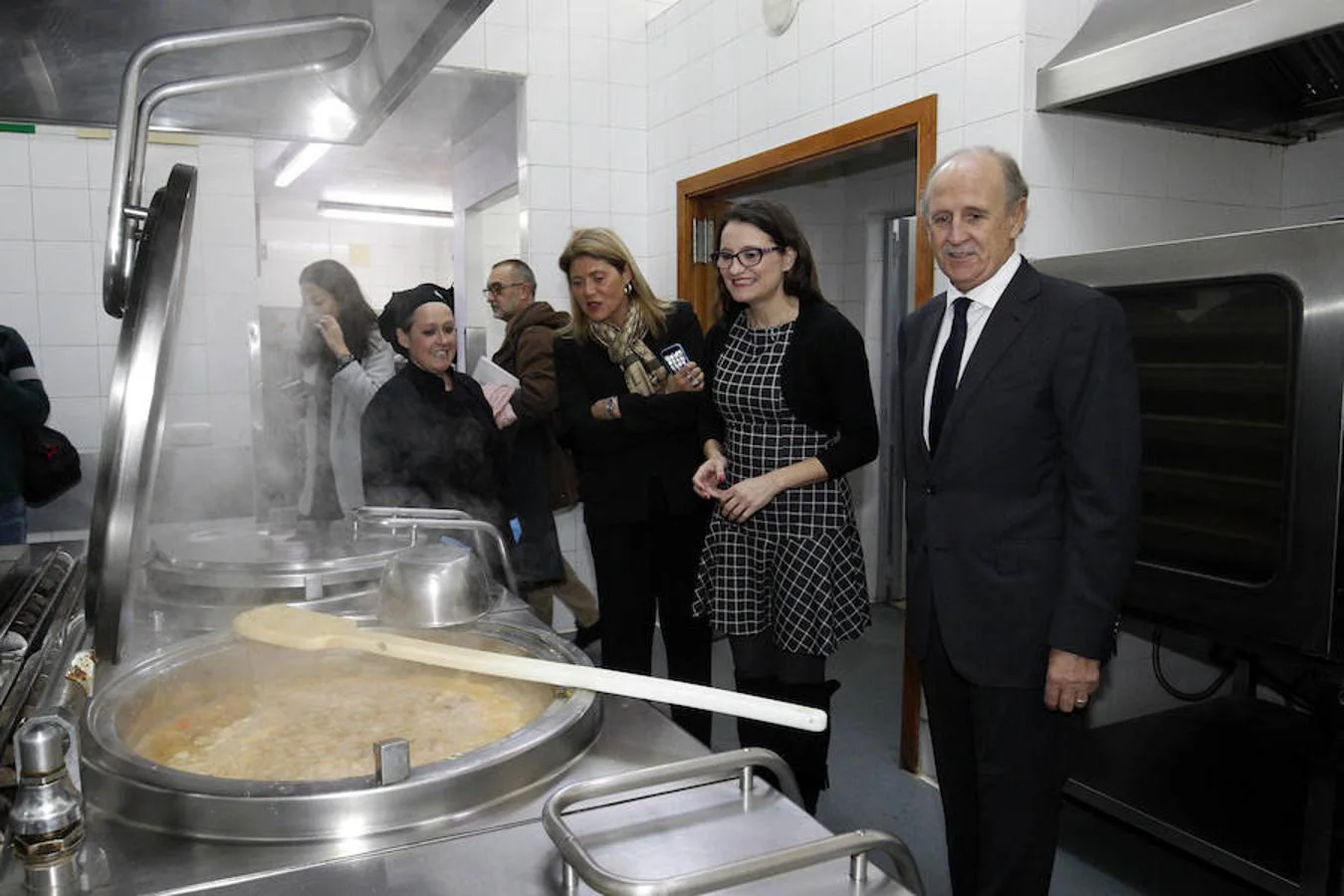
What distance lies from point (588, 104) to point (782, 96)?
127cm

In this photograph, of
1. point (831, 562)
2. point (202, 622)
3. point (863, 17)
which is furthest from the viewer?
point (863, 17)

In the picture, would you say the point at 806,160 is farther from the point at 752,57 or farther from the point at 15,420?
the point at 15,420

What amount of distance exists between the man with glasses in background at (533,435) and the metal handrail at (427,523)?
119 centimetres

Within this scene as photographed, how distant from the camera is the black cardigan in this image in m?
2.18

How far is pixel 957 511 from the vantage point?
1.74m

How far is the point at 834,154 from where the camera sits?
3232mm

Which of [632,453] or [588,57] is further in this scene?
[588,57]

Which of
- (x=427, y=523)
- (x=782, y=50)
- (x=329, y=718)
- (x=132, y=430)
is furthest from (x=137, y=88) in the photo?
(x=782, y=50)

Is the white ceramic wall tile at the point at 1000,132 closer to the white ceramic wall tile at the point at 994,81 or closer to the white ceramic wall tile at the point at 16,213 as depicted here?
the white ceramic wall tile at the point at 994,81

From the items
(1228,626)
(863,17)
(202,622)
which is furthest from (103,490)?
(863,17)

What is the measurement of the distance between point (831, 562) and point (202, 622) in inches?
52.6

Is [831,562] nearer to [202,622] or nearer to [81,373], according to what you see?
[202,622]

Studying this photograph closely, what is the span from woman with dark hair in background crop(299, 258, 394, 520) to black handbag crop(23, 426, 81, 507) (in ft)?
3.23

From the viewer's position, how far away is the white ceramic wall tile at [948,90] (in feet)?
8.83
